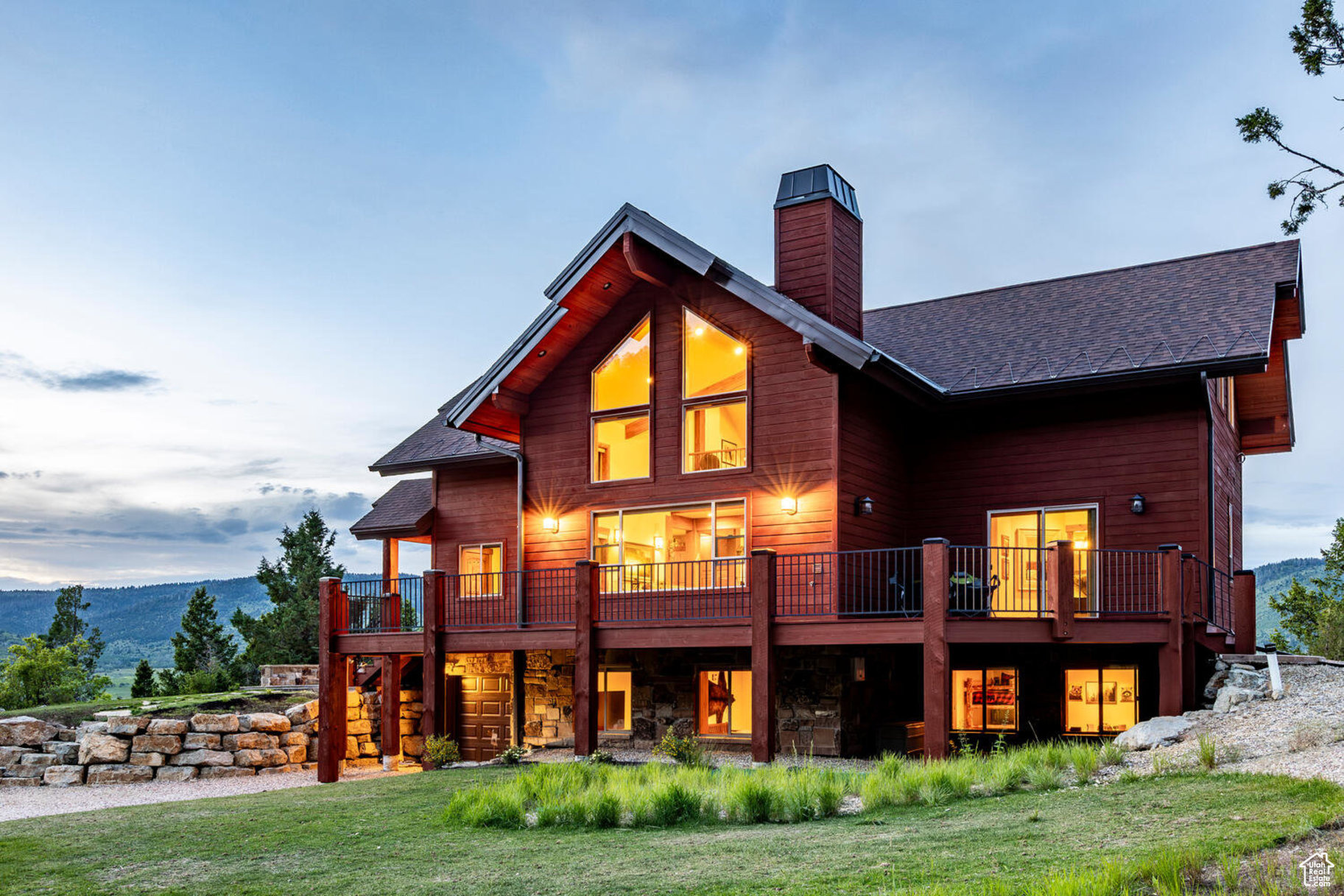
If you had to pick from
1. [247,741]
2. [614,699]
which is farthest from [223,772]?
[614,699]

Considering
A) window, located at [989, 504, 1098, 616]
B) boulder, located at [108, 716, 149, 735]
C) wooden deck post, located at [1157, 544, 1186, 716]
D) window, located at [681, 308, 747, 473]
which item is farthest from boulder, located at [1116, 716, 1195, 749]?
boulder, located at [108, 716, 149, 735]

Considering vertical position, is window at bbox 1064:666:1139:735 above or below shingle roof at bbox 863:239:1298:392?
below

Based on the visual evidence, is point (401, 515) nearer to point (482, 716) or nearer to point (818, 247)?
point (482, 716)

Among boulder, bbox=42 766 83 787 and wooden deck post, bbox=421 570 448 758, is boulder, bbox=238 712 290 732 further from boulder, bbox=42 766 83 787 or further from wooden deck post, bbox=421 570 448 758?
wooden deck post, bbox=421 570 448 758

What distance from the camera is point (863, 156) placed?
71188 millimetres

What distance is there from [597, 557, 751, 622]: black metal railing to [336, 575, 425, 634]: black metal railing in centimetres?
302

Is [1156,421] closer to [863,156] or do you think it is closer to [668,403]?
[668,403]

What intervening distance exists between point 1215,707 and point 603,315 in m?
10.4

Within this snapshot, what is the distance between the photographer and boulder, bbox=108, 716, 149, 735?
1731 centimetres

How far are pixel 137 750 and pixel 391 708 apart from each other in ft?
Result: 13.8

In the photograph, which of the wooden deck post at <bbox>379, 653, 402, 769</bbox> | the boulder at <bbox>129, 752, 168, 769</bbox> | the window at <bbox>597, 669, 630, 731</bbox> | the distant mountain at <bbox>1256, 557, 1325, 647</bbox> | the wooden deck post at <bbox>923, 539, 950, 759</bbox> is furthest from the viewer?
the distant mountain at <bbox>1256, 557, 1325, 647</bbox>

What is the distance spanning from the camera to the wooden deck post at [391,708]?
19391mm

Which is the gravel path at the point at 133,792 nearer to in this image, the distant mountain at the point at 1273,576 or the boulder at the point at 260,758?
the boulder at the point at 260,758

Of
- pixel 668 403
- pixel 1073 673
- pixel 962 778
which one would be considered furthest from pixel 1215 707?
pixel 668 403
